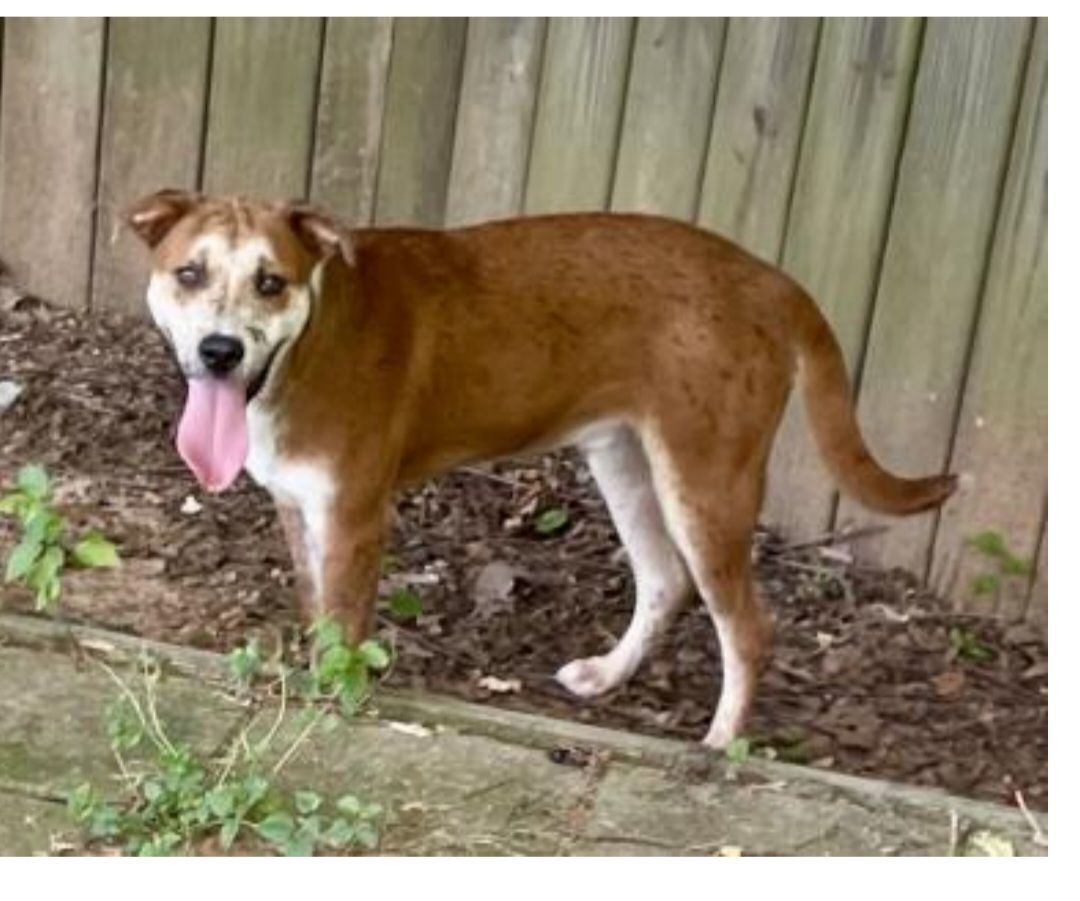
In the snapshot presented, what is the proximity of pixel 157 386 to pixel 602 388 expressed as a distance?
2.12 m

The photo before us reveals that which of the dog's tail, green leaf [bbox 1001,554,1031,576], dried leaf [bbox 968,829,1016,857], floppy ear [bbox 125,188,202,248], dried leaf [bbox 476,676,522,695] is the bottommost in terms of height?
dried leaf [bbox 476,676,522,695]

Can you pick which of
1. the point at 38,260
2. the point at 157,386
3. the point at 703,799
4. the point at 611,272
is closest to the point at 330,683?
the point at 703,799

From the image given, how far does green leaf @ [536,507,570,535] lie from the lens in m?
6.94

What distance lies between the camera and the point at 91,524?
6512 millimetres

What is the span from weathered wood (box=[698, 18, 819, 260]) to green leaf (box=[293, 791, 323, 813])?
8.65 feet

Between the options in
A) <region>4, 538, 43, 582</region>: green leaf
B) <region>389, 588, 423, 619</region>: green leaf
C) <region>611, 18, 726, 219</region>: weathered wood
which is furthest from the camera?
<region>611, 18, 726, 219</region>: weathered wood

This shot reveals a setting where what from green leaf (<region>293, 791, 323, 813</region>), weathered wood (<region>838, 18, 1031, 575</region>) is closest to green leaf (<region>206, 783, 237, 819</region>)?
green leaf (<region>293, 791, 323, 813</region>)

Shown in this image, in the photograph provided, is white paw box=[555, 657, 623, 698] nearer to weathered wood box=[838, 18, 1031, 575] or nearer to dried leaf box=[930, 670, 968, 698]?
dried leaf box=[930, 670, 968, 698]

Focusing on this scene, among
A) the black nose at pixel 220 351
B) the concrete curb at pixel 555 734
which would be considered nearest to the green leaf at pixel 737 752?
the concrete curb at pixel 555 734

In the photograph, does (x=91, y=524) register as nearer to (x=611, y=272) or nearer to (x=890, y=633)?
(x=611, y=272)

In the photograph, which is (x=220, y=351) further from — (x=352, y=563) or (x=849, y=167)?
(x=849, y=167)

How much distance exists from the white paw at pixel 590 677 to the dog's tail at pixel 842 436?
0.82m

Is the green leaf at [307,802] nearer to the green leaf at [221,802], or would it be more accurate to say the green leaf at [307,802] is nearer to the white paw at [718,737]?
the green leaf at [221,802]

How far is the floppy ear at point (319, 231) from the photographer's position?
5230 mm
